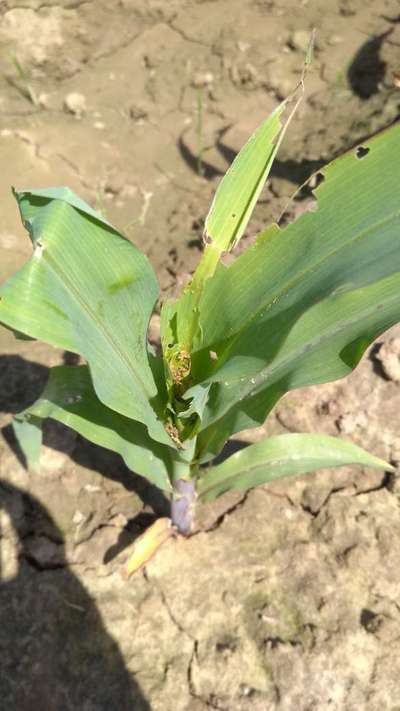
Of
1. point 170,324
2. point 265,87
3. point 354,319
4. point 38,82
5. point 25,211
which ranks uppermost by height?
point 38,82

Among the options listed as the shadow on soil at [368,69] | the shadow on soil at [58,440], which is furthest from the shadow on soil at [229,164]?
the shadow on soil at [58,440]

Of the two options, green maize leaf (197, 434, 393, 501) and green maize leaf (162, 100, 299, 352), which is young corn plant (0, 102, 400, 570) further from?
green maize leaf (197, 434, 393, 501)

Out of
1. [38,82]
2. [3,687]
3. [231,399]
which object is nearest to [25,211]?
[231,399]

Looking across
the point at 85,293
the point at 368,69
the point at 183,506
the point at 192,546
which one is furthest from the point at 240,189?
the point at 368,69

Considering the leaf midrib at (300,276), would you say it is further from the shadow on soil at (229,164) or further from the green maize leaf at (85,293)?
the shadow on soil at (229,164)

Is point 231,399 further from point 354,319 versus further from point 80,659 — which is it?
point 80,659

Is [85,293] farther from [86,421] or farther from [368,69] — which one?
[368,69]
